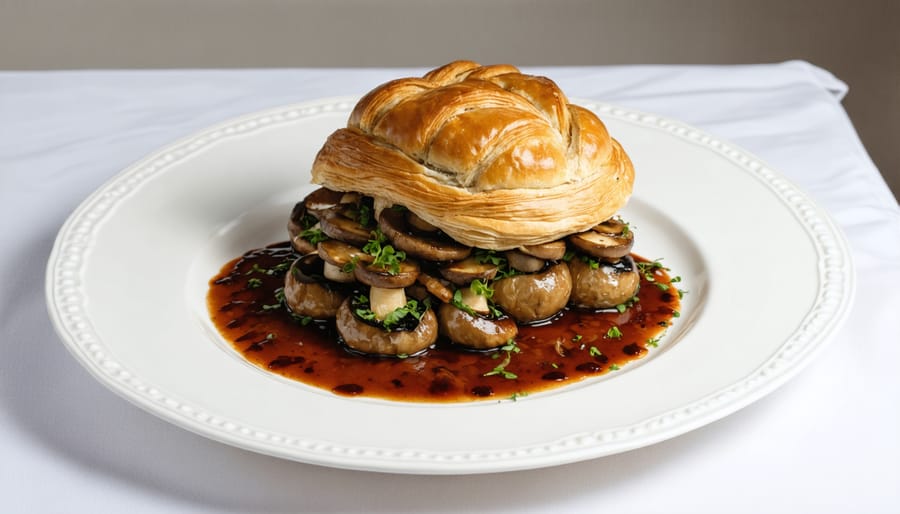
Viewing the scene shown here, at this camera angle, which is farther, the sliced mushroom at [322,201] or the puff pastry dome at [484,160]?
the sliced mushroom at [322,201]

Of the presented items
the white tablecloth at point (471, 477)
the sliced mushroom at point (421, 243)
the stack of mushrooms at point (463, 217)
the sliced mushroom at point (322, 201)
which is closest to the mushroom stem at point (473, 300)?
the stack of mushrooms at point (463, 217)

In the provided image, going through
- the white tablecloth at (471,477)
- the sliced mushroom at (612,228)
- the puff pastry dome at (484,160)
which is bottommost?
the white tablecloth at (471,477)

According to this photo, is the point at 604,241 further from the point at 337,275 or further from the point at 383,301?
the point at 337,275

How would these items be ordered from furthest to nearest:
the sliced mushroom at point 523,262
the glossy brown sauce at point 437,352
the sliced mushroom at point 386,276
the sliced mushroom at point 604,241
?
the sliced mushroom at point 604,241
the sliced mushroom at point 523,262
the sliced mushroom at point 386,276
the glossy brown sauce at point 437,352

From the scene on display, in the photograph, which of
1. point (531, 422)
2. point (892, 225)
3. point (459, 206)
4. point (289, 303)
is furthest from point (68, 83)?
point (892, 225)

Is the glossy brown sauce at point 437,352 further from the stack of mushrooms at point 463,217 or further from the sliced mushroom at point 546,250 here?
the sliced mushroom at point 546,250

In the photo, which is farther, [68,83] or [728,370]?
[68,83]

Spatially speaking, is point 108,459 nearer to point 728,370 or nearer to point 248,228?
point 248,228

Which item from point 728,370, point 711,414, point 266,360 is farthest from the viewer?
point 266,360
